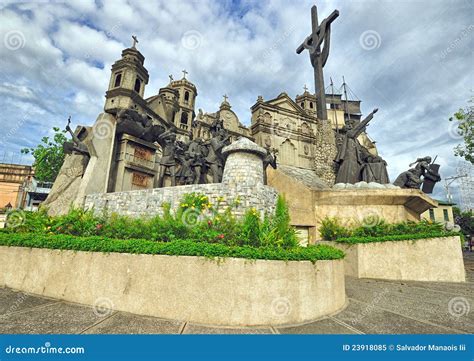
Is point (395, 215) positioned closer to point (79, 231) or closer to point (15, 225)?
point (79, 231)

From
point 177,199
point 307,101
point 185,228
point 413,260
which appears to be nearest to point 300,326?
point 185,228

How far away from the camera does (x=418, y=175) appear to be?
12500 mm

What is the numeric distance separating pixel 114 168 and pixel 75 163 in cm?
272

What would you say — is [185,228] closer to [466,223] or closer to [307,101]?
[307,101]

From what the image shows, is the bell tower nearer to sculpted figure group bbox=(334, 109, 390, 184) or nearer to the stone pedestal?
the stone pedestal

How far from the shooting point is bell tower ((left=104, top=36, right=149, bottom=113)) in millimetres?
17411

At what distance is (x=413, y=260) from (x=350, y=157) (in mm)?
6345

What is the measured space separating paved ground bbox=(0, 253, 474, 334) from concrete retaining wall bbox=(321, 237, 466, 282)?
239 centimetres

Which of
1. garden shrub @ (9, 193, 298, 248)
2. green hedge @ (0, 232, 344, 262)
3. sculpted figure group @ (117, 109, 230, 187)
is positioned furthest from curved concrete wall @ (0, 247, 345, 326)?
sculpted figure group @ (117, 109, 230, 187)

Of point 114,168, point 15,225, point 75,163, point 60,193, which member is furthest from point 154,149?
point 15,225

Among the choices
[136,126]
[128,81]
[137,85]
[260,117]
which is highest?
[260,117]

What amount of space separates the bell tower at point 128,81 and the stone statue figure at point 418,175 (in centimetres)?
1905

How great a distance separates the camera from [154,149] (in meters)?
15.5

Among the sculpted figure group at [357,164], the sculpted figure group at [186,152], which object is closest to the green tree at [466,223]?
the sculpted figure group at [357,164]
